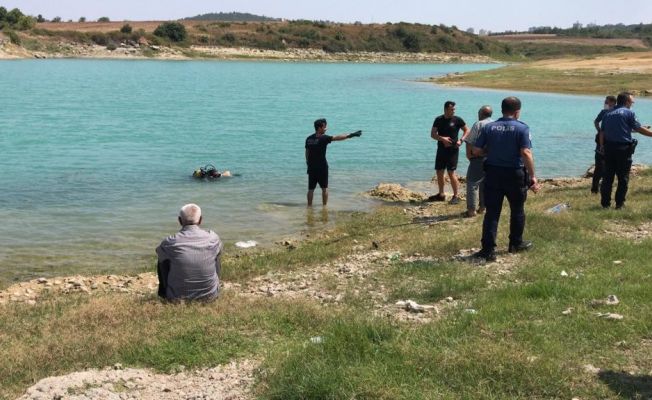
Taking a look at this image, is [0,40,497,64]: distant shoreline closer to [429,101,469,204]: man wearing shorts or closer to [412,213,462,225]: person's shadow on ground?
[429,101,469,204]: man wearing shorts

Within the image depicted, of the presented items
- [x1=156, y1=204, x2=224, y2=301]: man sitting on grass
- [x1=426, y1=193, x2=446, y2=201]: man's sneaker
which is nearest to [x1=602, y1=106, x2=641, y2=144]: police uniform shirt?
[x1=426, y1=193, x2=446, y2=201]: man's sneaker

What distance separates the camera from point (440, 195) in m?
17.6

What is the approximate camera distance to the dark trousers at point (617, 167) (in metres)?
13.3

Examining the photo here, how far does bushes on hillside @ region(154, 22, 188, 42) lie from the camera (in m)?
147

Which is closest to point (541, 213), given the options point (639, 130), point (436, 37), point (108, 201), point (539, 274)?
point (639, 130)

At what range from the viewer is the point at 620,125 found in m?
13.2

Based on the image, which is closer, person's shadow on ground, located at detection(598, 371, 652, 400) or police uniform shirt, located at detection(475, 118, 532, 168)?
person's shadow on ground, located at detection(598, 371, 652, 400)

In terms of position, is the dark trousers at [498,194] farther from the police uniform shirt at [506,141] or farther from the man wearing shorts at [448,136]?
the man wearing shorts at [448,136]

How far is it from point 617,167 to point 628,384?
861 cm

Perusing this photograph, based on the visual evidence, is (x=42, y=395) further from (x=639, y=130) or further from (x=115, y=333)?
(x=639, y=130)

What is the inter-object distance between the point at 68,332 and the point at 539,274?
20.0 feet

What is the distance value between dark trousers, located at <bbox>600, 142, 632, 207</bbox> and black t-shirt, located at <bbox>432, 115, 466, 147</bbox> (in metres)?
3.48

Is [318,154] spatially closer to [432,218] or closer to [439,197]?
[432,218]

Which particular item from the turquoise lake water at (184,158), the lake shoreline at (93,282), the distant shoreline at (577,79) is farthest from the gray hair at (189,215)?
the distant shoreline at (577,79)
